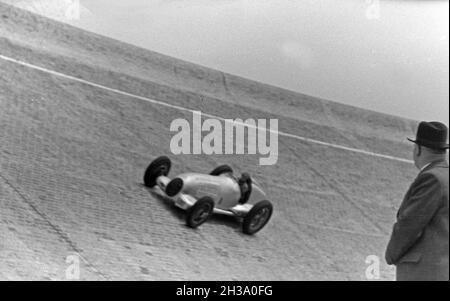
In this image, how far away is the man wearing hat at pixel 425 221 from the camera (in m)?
2.98

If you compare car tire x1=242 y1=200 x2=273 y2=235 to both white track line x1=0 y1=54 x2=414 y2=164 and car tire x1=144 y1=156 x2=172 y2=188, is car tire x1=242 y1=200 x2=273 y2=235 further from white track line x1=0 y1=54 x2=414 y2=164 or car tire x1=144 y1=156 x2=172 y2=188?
white track line x1=0 y1=54 x2=414 y2=164

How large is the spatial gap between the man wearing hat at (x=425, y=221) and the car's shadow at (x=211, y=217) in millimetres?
4131

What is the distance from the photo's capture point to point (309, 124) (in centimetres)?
1064

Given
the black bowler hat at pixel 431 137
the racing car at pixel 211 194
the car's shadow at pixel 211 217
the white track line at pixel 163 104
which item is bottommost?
the car's shadow at pixel 211 217

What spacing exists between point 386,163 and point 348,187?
1.20 m

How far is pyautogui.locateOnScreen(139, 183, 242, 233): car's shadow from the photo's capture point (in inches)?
280

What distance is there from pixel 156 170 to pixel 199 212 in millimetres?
913

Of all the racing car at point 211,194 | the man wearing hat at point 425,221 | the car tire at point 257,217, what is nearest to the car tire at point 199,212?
the racing car at point 211,194

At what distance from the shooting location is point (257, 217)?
7.19 metres

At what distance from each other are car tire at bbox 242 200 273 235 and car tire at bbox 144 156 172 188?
3.12ft

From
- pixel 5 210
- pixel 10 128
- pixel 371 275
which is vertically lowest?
pixel 371 275

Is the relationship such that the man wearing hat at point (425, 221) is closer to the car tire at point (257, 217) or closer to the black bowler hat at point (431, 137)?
the black bowler hat at point (431, 137)
